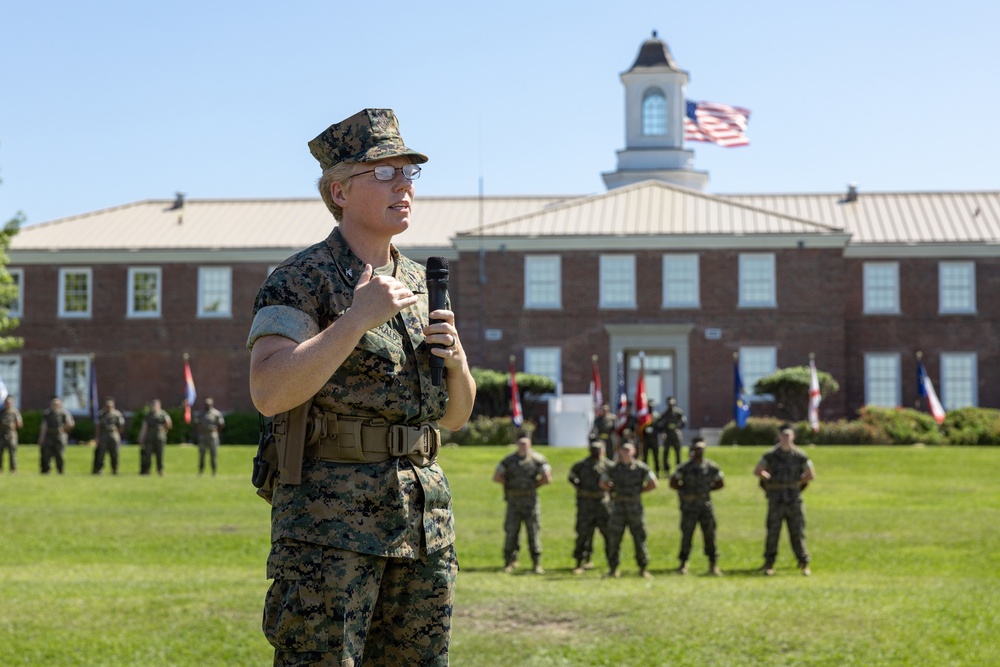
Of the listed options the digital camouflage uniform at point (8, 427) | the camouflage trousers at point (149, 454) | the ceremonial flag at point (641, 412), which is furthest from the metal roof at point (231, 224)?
the digital camouflage uniform at point (8, 427)

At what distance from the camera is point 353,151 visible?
4793mm

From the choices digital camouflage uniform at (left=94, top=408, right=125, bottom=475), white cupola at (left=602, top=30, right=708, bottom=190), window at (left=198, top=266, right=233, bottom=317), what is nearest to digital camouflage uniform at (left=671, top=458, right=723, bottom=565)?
digital camouflage uniform at (left=94, top=408, right=125, bottom=475)

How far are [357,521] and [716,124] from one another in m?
46.1

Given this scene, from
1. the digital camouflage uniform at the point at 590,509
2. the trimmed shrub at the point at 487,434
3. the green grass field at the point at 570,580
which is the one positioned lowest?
the green grass field at the point at 570,580

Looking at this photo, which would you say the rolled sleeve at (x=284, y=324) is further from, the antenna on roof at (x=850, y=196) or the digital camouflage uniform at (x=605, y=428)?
the antenna on roof at (x=850, y=196)

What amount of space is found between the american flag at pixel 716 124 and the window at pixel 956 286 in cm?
811

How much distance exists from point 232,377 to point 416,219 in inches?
406

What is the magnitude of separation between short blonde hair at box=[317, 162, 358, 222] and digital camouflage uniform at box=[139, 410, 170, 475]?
2838 cm

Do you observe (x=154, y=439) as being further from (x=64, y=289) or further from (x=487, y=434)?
(x=64, y=289)

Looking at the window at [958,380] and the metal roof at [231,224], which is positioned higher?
the metal roof at [231,224]

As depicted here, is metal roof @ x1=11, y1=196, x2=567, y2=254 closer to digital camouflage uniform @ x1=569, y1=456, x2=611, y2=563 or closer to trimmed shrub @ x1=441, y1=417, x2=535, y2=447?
trimmed shrub @ x1=441, y1=417, x2=535, y2=447

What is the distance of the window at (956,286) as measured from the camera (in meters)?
48.1

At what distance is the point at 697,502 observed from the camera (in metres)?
21.3

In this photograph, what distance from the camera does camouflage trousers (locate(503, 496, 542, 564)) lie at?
21031 mm
